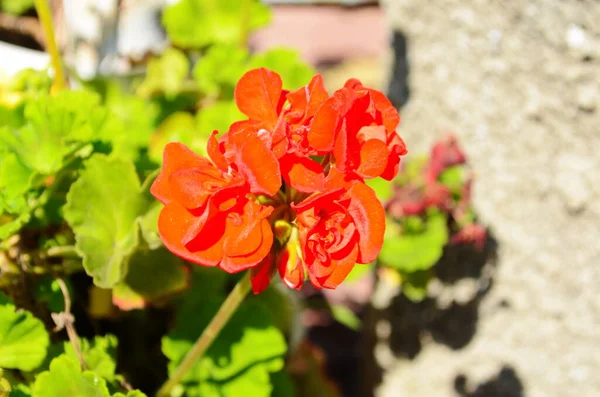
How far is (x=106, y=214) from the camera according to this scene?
1.97ft

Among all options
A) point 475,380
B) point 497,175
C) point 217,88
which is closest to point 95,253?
point 217,88

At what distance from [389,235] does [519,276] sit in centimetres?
21

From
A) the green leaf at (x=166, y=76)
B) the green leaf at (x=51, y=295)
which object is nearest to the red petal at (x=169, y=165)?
the green leaf at (x=51, y=295)

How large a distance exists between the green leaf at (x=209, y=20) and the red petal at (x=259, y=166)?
0.58 m

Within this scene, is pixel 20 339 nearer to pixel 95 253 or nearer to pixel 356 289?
pixel 95 253

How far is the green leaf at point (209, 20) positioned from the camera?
3.08 feet

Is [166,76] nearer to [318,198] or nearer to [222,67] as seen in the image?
[222,67]

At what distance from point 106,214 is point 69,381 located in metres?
0.17

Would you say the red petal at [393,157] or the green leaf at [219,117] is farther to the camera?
the green leaf at [219,117]

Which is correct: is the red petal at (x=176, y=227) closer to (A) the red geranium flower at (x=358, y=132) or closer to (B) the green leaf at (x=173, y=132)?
(A) the red geranium flower at (x=358, y=132)

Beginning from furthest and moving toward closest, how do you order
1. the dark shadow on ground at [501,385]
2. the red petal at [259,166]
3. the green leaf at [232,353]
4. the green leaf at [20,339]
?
the dark shadow on ground at [501,385], the green leaf at [232,353], the green leaf at [20,339], the red petal at [259,166]

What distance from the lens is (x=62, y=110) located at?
0.60 meters

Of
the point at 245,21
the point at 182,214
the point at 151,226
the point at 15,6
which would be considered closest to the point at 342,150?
the point at 182,214

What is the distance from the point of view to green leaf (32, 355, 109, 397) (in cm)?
49
